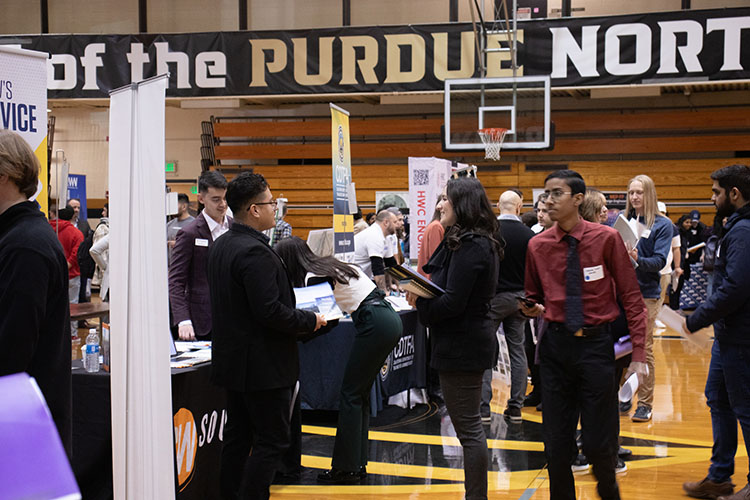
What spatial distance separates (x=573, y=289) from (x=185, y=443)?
179 cm

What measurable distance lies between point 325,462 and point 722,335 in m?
2.28

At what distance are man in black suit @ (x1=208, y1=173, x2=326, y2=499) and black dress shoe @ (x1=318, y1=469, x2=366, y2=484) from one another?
101 centimetres

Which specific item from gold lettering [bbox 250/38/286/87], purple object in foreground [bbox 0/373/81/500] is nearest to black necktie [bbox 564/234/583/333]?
purple object in foreground [bbox 0/373/81/500]

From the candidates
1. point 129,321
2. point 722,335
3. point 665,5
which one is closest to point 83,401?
point 129,321

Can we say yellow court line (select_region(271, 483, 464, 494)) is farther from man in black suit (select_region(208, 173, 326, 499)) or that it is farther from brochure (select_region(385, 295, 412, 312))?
brochure (select_region(385, 295, 412, 312))

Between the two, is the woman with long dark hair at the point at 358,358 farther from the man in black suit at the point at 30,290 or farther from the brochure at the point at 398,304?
the man in black suit at the point at 30,290

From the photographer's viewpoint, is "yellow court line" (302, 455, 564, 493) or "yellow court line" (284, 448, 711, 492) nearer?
"yellow court line" (284, 448, 711, 492)

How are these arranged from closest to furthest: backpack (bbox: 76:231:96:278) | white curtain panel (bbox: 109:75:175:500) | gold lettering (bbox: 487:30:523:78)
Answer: white curtain panel (bbox: 109:75:175:500), backpack (bbox: 76:231:96:278), gold lettering (bbox: 487:30:523:78)

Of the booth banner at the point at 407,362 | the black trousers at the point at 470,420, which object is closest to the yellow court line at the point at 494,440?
the booth banner at the point at 407,362

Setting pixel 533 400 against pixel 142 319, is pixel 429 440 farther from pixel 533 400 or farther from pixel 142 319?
pixel 142 319

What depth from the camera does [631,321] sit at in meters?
2.89

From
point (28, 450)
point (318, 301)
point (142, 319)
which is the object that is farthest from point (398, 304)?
point (28, 450)

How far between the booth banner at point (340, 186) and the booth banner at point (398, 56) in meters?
6.45

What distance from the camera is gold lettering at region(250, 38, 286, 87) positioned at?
11891 millimetres
